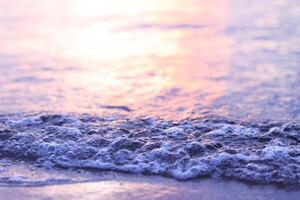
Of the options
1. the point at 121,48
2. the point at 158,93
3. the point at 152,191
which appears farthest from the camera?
the point at 121,48

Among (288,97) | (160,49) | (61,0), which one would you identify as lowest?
(288,97)

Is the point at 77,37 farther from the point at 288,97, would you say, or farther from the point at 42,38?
the point at 288,97

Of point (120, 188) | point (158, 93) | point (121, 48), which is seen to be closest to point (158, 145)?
point (120, 188)

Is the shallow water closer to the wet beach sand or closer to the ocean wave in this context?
the ocean wave

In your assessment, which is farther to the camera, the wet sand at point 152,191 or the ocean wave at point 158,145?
the ocean wave at point 158,145

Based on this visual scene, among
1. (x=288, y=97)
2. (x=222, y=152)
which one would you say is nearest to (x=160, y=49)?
(x=288, y=97)

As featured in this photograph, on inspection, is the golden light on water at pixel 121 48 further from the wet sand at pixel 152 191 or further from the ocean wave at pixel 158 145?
the wet sand at pixel 152 191

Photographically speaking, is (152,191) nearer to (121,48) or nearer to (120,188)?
(120,188)

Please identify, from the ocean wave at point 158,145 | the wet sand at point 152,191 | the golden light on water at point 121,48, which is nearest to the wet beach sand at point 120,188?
the wet sand at point 152,191
